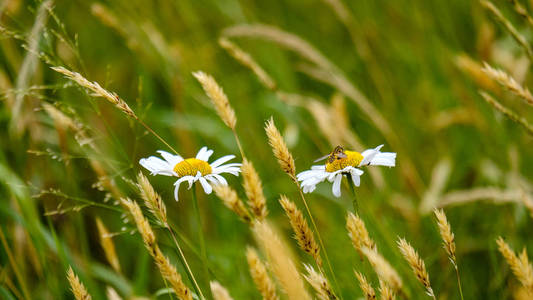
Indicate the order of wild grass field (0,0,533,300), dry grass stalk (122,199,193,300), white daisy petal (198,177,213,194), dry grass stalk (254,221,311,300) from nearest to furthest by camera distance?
dry grass stalk (254,221,311,300)
dry grass stalk (122,199,193,300)
white daisy petal (198,177,213,194)
wild grass field (0,0,533,300)

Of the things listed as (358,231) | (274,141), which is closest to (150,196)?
(274,141)

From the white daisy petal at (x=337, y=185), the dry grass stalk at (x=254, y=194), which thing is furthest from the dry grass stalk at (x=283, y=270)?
the white daisy petal at (x=337, y=185)

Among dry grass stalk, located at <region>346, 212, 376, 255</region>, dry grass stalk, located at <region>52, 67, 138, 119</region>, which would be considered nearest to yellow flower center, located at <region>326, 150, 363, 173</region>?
dry grass stalk, located at <region>346, 212, 376, 255</region>

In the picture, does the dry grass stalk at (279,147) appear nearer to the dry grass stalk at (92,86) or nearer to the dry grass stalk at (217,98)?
the dry grass stalk at (217,98)

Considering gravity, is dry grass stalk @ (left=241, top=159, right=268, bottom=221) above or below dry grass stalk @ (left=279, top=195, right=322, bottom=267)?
above

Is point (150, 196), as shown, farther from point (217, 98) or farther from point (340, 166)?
point (340, 166)

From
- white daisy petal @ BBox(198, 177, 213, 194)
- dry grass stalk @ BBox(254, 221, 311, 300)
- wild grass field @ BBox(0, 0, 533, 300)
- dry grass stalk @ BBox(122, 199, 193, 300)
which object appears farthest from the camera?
wild grass field @ BBox(0, 0, 533, 300)

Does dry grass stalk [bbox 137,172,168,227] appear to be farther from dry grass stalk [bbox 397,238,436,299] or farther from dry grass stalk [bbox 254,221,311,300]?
dry grass stalk [bbox 397,238,436,299]

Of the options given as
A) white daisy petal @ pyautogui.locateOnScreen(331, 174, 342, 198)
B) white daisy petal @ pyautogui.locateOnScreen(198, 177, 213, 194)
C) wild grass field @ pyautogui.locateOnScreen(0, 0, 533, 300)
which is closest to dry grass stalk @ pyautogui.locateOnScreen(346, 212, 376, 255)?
wild grass field @ pyautogui.locateOnScreen(0, 0, 533, 300)

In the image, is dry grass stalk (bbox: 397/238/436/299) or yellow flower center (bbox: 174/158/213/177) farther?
yellow flower center (bbox: 174/158/213/177)
